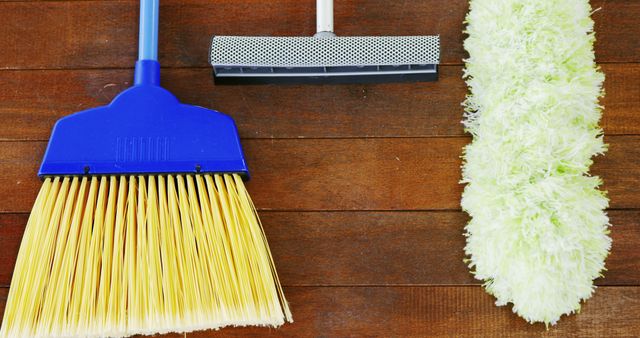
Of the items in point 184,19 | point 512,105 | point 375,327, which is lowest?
point 375,327

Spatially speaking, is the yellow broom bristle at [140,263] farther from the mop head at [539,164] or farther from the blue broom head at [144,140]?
the mop head at [539,164]

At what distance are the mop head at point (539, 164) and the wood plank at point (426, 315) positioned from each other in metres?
0.04

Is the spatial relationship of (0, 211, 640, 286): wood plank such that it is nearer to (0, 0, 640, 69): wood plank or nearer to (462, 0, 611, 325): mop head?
(462, 0, 611, 325): mop head

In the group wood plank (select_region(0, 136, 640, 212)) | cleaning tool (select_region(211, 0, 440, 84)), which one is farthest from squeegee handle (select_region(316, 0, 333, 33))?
wood plank (select_region(0, 136, 640, 212))

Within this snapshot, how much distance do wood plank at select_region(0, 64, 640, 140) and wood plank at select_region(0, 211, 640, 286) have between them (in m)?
0.13

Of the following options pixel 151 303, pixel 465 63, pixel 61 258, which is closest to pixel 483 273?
pixel 465 63

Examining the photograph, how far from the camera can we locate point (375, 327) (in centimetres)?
86

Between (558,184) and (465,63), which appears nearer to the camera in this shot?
(558,184)

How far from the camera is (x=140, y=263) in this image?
0.78 metres

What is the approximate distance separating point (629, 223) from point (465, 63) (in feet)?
1.09

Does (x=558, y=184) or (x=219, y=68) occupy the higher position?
(x=219, y=68)

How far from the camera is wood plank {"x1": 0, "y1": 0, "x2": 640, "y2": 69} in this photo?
0.92 metres

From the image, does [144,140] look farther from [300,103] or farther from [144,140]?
[300,103]

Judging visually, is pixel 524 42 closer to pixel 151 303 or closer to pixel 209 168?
pixel 209 168
